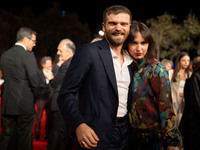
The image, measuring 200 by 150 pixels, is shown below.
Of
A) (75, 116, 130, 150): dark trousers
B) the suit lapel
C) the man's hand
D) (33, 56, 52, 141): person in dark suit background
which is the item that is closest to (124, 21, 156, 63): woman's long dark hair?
the suit lapel

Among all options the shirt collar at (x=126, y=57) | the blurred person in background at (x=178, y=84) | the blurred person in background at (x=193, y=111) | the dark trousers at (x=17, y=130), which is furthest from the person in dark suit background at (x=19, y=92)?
the blurred person in background at (x=178, y=84)

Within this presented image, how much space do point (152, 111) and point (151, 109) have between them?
0.02 metres

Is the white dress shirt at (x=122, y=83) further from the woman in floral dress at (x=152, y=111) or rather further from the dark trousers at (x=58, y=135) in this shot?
the dark trousers at (x=58, y=135)

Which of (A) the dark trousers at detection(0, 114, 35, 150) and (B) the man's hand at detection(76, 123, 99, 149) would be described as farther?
(A) the dark trousers at detection(0, 114, 35, 150)

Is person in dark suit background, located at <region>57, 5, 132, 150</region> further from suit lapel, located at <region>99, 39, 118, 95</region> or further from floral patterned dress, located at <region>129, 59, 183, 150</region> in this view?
floral patterned dress, located at <region>129, 59, 183, 150</region>

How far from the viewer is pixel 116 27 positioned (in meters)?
1.94

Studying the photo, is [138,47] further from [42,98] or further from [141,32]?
[42,98]

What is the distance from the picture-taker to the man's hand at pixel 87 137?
1.54m

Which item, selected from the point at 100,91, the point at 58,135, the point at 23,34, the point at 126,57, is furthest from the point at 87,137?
the point at 23,34

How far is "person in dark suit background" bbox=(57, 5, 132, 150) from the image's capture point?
66.1 inches

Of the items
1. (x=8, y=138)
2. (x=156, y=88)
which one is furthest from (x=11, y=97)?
(x=156, y=88)

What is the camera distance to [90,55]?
5.87ft

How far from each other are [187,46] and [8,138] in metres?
27.5

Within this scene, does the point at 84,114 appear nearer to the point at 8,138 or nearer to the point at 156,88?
the point at 156,88
